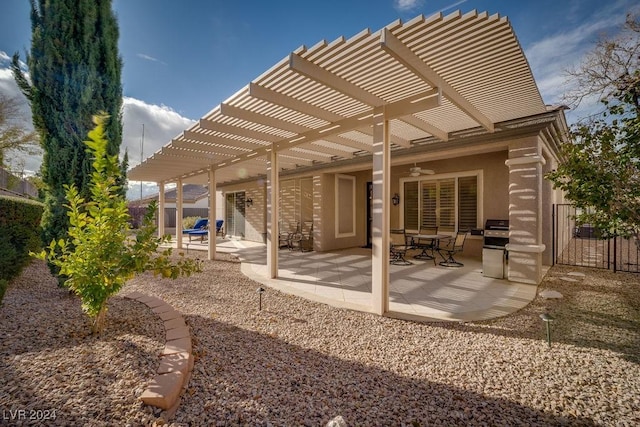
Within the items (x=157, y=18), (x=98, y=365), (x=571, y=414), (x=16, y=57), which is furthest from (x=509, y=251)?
(x=157, y=18)

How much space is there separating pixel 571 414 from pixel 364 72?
3.48 m

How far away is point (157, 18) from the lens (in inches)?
265

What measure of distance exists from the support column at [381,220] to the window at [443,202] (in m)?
5.18

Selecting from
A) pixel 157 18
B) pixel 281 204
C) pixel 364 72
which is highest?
pixel 157 18

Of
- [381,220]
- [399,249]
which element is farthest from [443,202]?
[381,220]

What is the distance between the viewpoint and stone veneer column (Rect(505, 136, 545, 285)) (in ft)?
16.2

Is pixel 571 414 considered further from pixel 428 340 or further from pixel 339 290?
pixel 339 290

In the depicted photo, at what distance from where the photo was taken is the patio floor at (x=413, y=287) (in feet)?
12.3

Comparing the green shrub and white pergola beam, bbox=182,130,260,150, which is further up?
white pergola beam, bbox=182,130,260,150

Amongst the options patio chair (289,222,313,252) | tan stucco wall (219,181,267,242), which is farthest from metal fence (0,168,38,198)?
patio chair (289,222,313,252)

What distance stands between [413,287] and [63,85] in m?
6.19

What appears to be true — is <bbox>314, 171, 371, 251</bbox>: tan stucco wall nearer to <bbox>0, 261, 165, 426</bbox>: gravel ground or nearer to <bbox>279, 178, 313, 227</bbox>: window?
<bbox>279, 178, 313, 227</bbox>: window

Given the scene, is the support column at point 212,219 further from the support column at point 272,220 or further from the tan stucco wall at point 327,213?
the tan stucco wall at point 327,213

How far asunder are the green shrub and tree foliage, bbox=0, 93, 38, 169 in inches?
406
